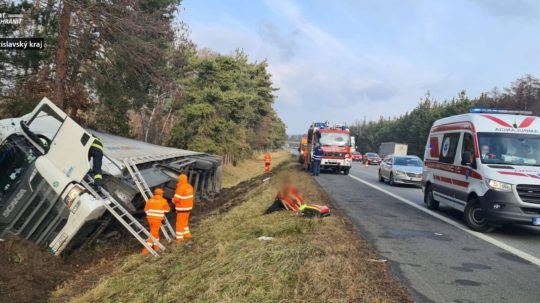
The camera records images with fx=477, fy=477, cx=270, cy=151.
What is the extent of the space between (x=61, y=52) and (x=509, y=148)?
47.1 feet

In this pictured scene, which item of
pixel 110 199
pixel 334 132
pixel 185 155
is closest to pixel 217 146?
pixel 334 132

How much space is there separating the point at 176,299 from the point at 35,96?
45.8 ft

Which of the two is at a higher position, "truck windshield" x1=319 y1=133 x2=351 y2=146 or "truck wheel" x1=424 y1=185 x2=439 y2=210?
"truck windshield" x1=319 y1=133 x2=351 y2=146

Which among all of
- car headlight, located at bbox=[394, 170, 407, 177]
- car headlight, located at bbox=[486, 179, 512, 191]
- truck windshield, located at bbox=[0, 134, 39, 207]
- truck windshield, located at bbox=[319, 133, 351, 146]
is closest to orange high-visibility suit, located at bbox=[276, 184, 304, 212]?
car headlight, located at bbox=[486, 179, 512, 191]

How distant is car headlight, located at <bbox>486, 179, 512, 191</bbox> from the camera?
9398 mm

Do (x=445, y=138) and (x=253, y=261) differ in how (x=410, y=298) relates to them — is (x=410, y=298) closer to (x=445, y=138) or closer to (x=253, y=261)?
(x=253, y=261)

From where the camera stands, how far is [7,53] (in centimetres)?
1658

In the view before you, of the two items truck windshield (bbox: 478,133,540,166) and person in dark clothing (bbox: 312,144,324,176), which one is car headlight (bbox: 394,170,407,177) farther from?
truck windshield (bbox: 478,133,540,166)

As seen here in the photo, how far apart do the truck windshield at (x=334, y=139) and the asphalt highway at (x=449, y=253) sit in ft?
41.5

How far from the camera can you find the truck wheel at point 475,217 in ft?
33.4

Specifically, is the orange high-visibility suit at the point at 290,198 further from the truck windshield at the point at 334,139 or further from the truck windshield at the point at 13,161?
the truck windshield at the point at 334,139

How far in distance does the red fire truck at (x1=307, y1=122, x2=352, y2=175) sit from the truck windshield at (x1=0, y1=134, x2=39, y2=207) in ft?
61.1

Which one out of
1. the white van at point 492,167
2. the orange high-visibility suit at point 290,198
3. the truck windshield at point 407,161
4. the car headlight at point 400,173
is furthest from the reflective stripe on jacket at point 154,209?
the truck windshield at point 407,161

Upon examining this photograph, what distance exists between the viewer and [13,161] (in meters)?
9.23
